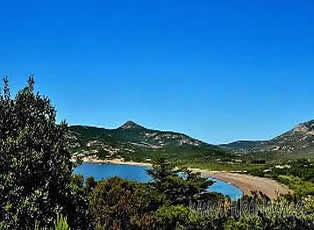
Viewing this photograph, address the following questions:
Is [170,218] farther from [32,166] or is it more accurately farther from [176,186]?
[32,166]

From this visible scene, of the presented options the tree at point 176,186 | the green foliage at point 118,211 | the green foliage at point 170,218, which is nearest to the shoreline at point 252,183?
the tree at point 176,186

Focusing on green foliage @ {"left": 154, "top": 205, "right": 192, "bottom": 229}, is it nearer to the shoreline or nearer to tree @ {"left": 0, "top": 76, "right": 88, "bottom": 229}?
tree @ {"left": 0, "top": 76, "right": 88, "bottom": 229}

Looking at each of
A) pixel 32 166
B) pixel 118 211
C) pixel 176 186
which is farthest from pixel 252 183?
pixel 32 166

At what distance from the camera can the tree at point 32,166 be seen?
7500 millimetres

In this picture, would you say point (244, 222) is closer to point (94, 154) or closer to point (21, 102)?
point (21, 102)

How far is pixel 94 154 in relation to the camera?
5463 inches

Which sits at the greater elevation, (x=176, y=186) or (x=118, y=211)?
(x=176, y=186)

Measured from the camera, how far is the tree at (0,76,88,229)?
24.6ft

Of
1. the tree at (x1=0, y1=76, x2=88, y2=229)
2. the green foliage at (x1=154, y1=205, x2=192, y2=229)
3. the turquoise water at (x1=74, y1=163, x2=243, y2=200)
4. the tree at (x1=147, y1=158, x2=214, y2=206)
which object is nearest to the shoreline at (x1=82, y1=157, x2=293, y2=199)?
the turquoise water at (x1=74, y1=163, x2=243, y2=200)

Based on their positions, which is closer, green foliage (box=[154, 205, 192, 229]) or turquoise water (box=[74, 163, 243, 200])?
green foliage (box=[154, 205, 192, 229])

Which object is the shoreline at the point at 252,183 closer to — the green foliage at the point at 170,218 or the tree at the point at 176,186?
the tree at the point at 176,186

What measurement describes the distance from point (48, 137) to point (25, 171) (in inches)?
35.9

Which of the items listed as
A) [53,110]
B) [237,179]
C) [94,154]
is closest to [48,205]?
[53,110]

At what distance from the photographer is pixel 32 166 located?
795cm
